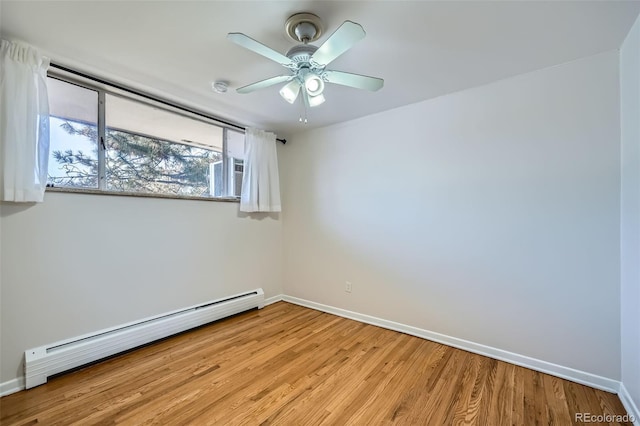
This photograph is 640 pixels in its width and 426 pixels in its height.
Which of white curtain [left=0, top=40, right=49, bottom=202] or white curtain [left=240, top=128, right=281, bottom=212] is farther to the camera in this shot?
white curtain [left=240, top=128, right=281, bottom=212]

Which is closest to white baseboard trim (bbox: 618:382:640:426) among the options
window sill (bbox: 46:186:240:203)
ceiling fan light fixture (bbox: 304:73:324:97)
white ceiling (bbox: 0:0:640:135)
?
white ceiling (bbox: 0:0:640:135)

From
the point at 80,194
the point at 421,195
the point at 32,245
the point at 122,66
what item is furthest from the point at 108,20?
the point at 421,195

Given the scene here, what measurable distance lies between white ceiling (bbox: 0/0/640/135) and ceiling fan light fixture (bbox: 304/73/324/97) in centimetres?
23

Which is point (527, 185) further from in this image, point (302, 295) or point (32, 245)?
point (32, 245)

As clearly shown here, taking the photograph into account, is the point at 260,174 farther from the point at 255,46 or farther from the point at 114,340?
the point at 114,340

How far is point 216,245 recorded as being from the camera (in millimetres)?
3090

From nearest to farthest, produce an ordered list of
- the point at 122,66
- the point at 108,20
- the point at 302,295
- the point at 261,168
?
the point at 108,20
the point at 122,66
the point at 261,168
the point at 302,295

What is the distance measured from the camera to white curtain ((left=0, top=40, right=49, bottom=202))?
5.75 ft

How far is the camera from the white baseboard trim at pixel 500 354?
1.90 meters

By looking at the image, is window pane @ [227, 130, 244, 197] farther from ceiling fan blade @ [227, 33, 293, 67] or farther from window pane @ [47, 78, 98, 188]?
ceiling fan blade @ [227, 33, 293, 67]

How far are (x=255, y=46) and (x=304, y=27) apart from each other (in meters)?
0.33

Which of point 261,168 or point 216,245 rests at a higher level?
point 261,168

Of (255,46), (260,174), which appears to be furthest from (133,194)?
(255,46)

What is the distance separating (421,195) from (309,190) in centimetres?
145
